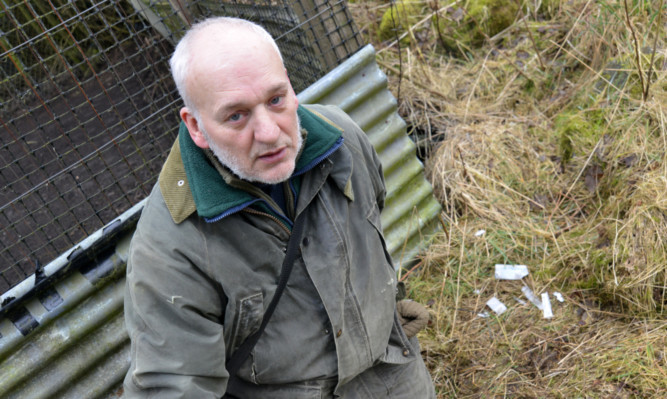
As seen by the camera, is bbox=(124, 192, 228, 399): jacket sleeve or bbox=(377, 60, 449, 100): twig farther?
bbox=(377, 60, 449, 100): twig

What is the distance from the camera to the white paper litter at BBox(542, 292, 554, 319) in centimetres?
338

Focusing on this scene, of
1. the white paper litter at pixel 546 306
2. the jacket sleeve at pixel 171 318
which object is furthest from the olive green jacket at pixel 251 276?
the white paper litter at pixel 546 306

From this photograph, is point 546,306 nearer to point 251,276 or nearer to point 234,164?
point 251,276

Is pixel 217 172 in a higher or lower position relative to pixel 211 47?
lower

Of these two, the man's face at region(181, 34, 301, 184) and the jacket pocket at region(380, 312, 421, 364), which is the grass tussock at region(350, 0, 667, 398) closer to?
the jacket pocket at region(380, 312, 421, 364)

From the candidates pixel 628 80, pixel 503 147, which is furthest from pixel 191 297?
pixel 628 80

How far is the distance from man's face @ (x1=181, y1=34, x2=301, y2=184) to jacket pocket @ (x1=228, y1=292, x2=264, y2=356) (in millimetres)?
433

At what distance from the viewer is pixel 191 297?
6.08 feet

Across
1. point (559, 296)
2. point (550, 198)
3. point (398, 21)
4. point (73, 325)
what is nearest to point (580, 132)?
point (550, 198)

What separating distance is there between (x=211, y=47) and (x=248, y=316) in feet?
3.12

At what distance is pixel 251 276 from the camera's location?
1.97m

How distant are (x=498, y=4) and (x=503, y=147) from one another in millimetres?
1983

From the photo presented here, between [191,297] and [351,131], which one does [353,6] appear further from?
[191,297]

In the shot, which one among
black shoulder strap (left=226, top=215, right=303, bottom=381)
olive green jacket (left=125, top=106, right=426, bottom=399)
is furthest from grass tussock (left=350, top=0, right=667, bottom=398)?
black shoulder strap (left=226, top=215, right=303, bottom=381)
